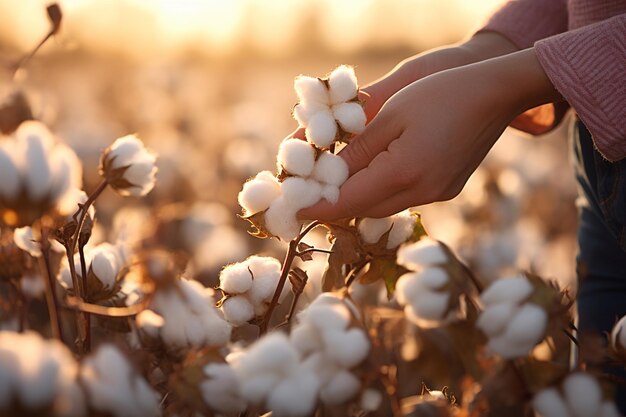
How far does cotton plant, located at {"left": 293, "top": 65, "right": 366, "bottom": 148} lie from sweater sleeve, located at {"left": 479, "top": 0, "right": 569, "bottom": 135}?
24.0 inches

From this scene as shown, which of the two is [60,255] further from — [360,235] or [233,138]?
[233,138]

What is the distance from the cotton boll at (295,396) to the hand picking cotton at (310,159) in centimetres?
28

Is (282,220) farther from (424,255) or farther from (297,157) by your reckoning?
(424,255)

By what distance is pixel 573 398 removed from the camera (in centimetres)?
79

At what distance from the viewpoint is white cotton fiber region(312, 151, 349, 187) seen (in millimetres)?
994

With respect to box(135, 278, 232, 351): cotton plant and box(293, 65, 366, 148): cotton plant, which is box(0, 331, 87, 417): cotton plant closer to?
box(135, 278, 232, 351): cotton plant

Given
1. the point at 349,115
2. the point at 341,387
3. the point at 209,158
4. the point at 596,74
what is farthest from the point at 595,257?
the point at 209,158

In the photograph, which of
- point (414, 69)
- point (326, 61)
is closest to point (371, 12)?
point (326, 61)

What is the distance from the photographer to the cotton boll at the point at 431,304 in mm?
812

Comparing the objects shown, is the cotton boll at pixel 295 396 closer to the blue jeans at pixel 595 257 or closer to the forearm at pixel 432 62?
the forearm at pixel 432 62

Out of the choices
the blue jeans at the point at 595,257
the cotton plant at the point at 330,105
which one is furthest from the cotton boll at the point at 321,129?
the blue jeans at the point at 595,257

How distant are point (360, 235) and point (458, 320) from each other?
0.22m

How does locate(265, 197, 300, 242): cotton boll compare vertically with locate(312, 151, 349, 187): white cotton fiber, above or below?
below

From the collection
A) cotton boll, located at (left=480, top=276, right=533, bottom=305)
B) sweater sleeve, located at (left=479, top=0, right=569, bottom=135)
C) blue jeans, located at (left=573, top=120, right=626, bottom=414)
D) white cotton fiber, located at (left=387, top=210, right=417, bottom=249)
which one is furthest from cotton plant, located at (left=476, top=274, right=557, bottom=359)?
sweater sleeve, located at (left=479, top=0, right=569, bottom=135)
